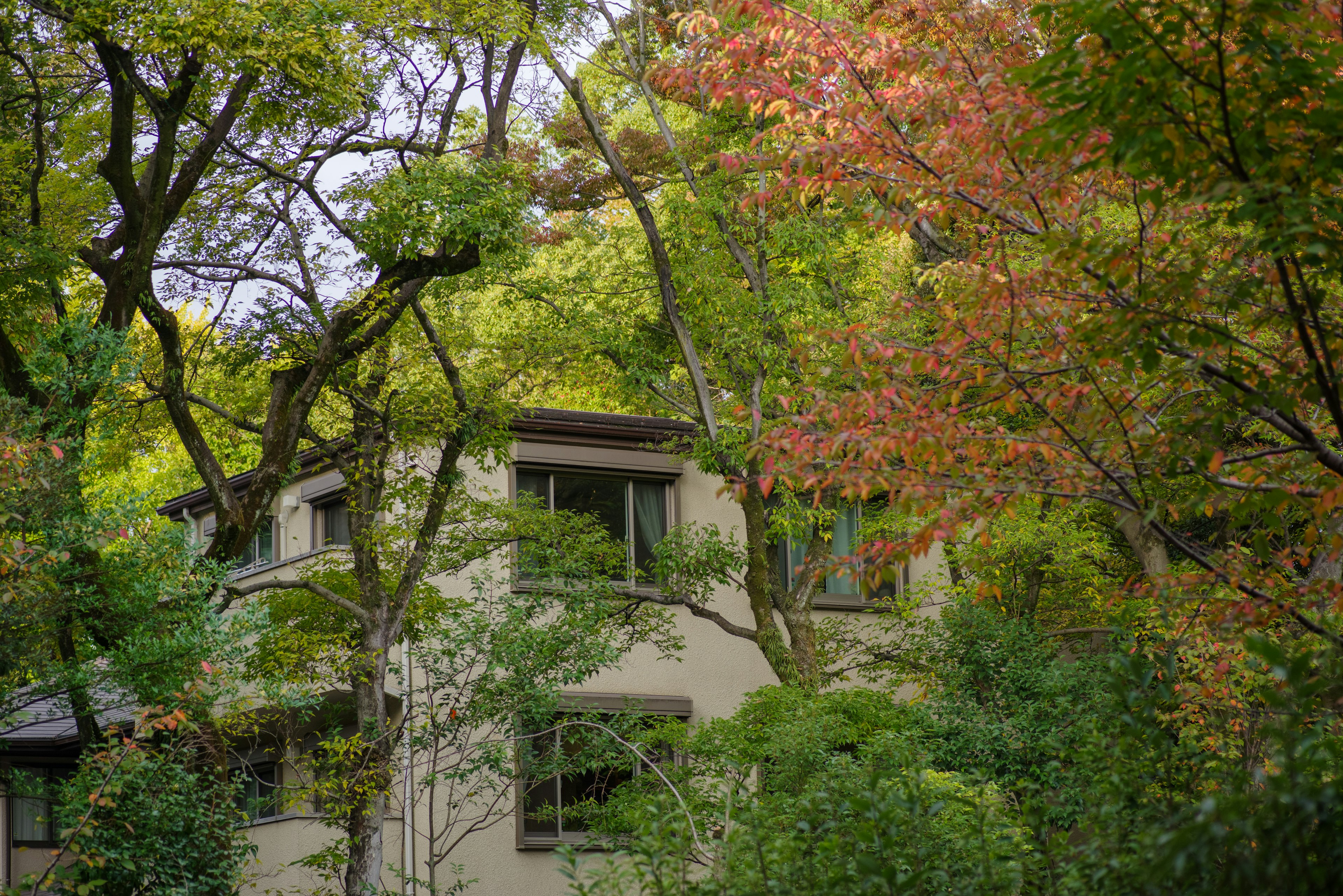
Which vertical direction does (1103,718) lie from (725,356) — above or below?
below

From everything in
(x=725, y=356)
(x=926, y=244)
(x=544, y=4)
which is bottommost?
(x=725, y=356)

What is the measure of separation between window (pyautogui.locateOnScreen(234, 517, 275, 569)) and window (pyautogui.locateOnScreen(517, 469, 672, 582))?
4667 millimetres

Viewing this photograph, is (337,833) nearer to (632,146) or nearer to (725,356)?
(725,356)

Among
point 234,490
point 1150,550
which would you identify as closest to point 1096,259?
point 1150,550

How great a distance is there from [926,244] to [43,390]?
37.5 ft

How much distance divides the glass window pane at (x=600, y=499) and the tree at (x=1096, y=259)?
9.98 metres

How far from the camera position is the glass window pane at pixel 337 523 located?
1803 centimetres

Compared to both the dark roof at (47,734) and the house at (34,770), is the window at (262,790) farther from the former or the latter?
the house at (34,770)

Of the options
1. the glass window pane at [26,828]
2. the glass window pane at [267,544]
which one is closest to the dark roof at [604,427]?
the glass window pane at [267,544]

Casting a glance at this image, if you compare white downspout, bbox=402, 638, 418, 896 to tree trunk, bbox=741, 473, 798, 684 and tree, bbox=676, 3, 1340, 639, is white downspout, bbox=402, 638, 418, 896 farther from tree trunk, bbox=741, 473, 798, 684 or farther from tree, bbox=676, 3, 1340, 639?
tree, bbox=676, 3, 1340, 639

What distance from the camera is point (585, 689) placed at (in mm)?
16047

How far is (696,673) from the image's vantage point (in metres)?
16.7

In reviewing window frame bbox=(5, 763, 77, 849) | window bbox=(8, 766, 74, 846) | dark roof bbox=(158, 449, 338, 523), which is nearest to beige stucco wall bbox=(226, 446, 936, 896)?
dark roof bbox=(158, 449, 338, 523)

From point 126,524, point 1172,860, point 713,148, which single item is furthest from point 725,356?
point 1172,860
